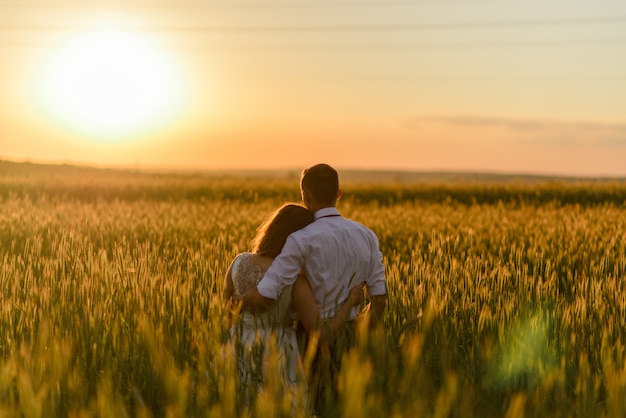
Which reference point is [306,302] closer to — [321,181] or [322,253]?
[322,253]

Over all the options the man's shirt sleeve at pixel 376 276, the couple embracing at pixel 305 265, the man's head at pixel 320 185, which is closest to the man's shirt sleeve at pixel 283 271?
the couple embracing at pixel 305 265

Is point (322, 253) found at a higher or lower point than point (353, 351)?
higher

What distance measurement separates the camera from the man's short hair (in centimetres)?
375

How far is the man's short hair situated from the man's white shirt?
0.26 feet

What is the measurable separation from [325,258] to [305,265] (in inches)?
4.3

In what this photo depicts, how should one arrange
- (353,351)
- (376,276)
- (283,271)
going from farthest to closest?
1. (376,276)
2. (283,271)
3. (353,351)

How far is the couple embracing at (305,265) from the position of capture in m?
3.68

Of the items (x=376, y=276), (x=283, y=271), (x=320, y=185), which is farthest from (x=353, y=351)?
(x=376, y=276)

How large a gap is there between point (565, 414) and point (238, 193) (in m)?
23.0

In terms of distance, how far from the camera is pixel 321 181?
376cm

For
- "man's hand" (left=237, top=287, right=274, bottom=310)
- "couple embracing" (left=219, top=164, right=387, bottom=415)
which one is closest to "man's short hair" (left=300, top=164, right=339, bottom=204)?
"couple embracing" (left=219, top=164, right=387, bottom=415)

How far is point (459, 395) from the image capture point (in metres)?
2.33

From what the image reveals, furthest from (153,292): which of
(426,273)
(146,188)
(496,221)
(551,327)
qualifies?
→ (146,188)

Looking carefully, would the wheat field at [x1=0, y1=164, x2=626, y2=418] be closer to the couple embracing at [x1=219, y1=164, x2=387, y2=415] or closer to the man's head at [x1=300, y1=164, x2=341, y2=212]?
the couple embracing at [x1=219, y1=164, x2=387, y2=415]
